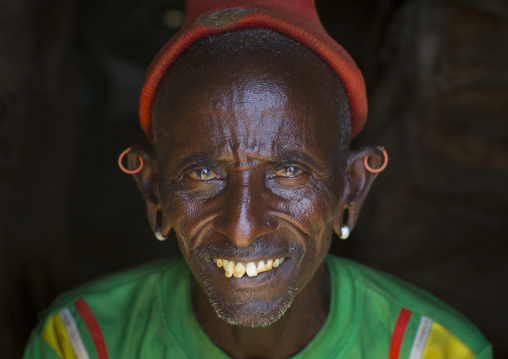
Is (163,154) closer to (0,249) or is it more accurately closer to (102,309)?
(102,309)

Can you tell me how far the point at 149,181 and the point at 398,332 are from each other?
1.03 m

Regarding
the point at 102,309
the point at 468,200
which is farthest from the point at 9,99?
the point at 468,200

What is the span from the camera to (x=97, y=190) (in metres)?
4.94

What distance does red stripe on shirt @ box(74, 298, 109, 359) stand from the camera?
2.27 metres

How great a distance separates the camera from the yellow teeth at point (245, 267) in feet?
6.31

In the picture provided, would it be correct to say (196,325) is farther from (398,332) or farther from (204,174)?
(398,332)

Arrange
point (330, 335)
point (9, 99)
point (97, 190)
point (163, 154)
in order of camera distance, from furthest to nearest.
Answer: point (97, 190), point (9, 99), point (330, 335), point (163, 154)

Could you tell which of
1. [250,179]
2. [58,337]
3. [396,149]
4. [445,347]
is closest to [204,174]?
[250,179]

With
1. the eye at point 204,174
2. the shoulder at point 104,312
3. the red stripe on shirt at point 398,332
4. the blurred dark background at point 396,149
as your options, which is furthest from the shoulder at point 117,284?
the blurred dark background at point 396,149

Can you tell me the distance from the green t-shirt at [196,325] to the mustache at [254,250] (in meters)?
0.42

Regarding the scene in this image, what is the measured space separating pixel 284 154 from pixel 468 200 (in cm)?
223

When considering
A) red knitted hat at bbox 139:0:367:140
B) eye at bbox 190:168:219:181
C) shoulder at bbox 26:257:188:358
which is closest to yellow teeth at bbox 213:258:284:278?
eye at bbox 190:168:219:181

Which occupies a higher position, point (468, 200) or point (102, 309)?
point (102, 309)

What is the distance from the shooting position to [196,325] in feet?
7.38
